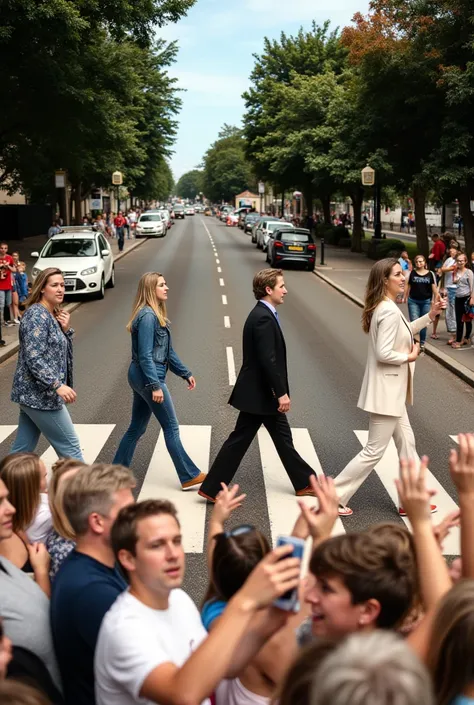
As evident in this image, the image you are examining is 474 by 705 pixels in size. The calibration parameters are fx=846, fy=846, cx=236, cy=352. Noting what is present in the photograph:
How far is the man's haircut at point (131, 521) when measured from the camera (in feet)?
9.84

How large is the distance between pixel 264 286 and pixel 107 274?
1890cm

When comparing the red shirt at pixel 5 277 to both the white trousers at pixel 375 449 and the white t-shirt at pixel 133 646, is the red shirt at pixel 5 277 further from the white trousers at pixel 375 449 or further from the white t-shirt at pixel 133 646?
the white t-shirt at pixel 133 646

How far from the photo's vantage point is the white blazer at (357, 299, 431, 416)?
727 cm

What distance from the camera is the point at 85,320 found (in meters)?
20.1

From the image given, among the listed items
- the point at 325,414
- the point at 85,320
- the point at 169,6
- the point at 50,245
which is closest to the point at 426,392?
the point at 325,414

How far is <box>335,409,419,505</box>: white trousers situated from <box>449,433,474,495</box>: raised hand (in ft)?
13.0

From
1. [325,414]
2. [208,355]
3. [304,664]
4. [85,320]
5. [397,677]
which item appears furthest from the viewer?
[85,320]

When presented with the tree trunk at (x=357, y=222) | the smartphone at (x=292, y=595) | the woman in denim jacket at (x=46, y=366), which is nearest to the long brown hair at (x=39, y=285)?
the woman in denim jacket at (x=46, y=366)

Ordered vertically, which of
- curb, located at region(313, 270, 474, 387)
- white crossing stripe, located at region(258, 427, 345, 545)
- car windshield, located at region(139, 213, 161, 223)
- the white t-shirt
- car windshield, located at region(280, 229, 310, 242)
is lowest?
white crossing stripe, located at region(258, 427, 345, 545)

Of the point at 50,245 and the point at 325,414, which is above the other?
the point at 50,245

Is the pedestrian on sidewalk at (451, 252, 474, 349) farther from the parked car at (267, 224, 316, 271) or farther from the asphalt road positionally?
the parked car at (267, 224, 316, 271)

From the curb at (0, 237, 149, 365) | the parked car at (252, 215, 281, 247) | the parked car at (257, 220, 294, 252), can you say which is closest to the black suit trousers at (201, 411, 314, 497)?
the curb at (0, 237, 149, 365)

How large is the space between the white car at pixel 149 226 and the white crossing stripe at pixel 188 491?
160 ft

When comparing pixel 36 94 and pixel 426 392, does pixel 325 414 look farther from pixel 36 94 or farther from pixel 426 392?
pixel 36 94
